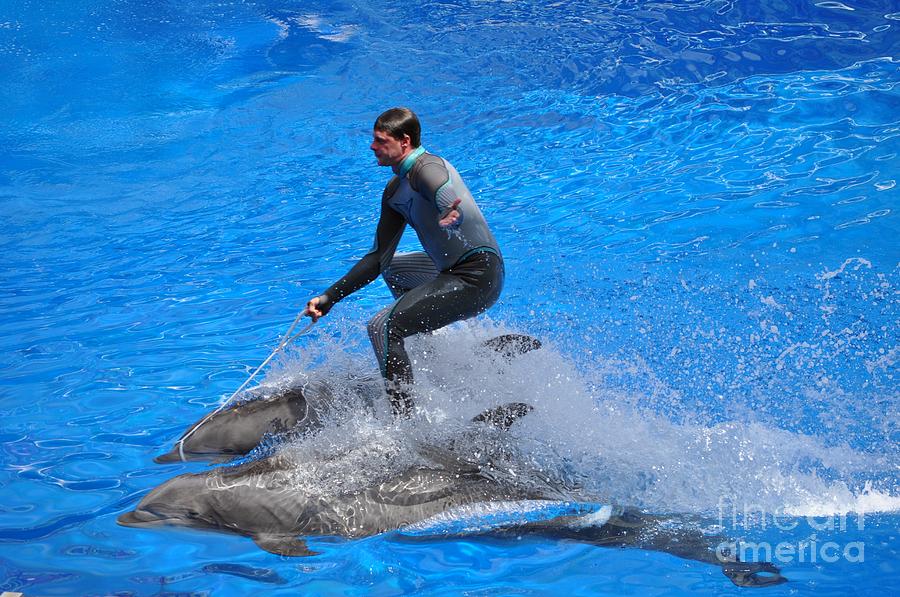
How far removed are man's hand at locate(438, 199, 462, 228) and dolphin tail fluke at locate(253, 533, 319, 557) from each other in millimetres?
1648

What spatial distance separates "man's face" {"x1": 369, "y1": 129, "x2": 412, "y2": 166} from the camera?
161 inches

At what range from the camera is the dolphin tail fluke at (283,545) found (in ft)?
12.5

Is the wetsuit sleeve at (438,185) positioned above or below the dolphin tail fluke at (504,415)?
above

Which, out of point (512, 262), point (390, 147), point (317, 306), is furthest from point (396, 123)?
point (512, 262)

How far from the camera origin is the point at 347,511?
3984mm

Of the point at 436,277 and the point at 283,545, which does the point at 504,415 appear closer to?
the point at 436,277

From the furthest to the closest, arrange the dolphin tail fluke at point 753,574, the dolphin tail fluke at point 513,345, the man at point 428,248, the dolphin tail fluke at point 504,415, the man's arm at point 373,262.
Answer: the dolphin tail fluke at point 513,345
the man's arm at point 373,262
the dolphin tail fluke at point 504,415
the man at point 428,248
the dolphin tail fluke at point 753,574

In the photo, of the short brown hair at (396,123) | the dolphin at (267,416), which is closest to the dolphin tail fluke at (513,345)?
the dolphin at (267,416)

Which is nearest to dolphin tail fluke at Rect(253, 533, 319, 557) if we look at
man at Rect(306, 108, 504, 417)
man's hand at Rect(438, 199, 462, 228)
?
man at Rect(306, 108, 504, 417)

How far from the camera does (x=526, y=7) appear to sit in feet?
42.5

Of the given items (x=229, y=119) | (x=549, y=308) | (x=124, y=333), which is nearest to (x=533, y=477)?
(x=549, y=308)

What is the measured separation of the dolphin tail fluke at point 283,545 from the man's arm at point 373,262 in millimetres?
1164

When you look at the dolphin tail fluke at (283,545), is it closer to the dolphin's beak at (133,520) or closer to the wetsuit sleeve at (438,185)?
the dolphin's beak at (133,520)

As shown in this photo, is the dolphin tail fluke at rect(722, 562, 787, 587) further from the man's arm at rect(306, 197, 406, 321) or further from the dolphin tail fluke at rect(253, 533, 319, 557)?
the man's arm at rect(306, 197, 406, 321)
